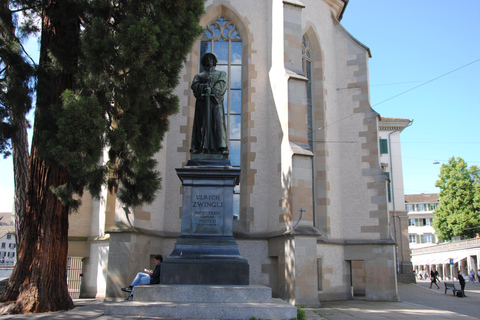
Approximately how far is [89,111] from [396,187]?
2707cm

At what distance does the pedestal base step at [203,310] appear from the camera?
6.06 metres

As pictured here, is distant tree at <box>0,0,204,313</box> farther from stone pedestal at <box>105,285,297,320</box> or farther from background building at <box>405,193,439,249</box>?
background building at <box>405,193,439,249</box>

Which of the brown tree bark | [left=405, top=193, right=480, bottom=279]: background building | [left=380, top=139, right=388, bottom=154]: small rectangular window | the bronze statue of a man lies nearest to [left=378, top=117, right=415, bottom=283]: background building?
[left=380, top=139, right=388, bottom=154]: small rectangular window

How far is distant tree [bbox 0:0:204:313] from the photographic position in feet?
25.6

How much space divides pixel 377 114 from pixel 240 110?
5.43m

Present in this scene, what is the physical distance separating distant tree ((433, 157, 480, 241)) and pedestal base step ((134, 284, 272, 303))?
4007 centimetres

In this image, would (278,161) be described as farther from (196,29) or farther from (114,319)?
(114,319)

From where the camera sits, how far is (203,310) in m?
6.07

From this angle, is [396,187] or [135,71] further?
[396,187]

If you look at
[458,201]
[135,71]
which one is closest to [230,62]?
[135,71]

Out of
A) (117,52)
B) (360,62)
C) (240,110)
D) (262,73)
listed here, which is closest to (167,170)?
(240,110)

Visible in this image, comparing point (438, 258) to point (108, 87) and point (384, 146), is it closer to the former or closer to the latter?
point (384, 146)

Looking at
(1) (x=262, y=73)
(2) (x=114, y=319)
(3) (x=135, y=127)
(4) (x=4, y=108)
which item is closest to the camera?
(2) (x=114, y=319)

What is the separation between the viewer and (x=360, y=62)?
16.7 meters
